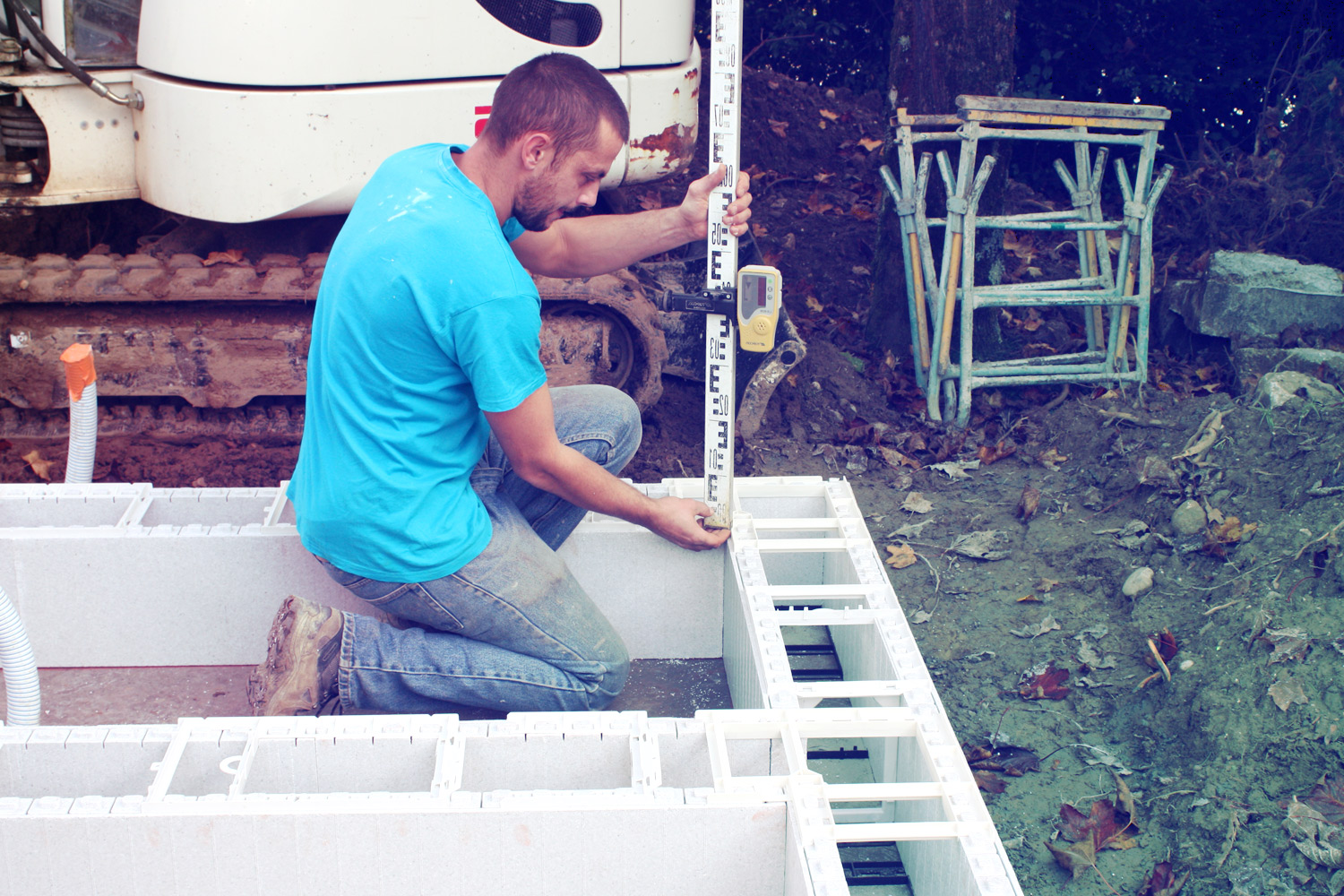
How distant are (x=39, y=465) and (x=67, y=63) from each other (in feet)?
5.48

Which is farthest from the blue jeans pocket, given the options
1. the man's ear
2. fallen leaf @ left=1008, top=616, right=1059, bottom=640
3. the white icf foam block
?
fallen leaf @ left=1008, top=616, right=1059, bottom=640

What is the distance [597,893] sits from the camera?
80.8 inches

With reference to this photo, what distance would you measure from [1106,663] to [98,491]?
3.03 metres

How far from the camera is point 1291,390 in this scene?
4.56 metres

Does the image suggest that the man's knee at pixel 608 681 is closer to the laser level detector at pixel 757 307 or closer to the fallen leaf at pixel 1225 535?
the laser level detector at pixel 757 307

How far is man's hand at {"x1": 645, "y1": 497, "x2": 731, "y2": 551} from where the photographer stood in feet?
9.51

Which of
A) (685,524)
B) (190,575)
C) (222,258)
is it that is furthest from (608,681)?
(222,258)

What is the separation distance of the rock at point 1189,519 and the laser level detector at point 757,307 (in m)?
2.03

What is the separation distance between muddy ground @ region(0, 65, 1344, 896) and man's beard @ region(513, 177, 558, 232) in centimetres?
188

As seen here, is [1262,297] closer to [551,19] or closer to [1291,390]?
[1291,390]

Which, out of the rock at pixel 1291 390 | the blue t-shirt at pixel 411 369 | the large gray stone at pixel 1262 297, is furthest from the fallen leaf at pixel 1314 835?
the large gray stone at pixel 1262 297

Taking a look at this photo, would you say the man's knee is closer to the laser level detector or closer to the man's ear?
the laser level detector

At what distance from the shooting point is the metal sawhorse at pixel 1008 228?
5227 millimetres

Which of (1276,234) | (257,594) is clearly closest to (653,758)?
(257,594)
